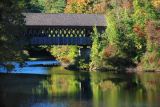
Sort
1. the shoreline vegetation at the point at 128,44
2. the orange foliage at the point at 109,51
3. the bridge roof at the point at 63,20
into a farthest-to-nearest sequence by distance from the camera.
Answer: the bridge roof at the point at 63,20, the orange foliage at the point at 109,51, the shoreline vegetation at the point at 128,44

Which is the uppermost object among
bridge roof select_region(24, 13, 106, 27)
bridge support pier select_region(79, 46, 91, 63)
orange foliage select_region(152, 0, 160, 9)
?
orange foliage select_region(152, 0, 160, 9)

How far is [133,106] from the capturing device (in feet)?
113

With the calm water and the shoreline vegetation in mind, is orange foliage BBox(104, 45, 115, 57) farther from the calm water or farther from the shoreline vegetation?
the calm water

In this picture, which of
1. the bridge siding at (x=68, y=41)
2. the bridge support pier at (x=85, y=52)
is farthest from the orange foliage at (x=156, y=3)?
the bridge support pier at (x=85, y=52)

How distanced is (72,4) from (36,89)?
55.6m

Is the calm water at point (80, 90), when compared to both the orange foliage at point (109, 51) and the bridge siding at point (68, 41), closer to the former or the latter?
the orange foliage at point (109, 51)

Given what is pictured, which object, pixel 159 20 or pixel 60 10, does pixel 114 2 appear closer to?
pixel 60 10

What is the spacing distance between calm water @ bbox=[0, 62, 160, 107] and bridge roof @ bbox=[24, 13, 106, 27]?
43.5ft

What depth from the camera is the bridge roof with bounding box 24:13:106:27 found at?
71.7 meters

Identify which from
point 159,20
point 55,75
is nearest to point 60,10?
point 159,20

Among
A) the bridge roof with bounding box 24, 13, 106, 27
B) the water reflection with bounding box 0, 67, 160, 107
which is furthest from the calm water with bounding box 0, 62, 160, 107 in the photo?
the bridge roof with bounding box 24, 13, 106, 27

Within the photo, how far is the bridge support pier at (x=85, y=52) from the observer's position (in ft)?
230

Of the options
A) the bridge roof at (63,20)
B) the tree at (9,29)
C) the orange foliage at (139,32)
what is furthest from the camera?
the bridge roof at (63,20)

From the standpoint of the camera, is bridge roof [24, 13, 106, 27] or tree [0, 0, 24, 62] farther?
bridge roof [24, 13, 106, 27]
